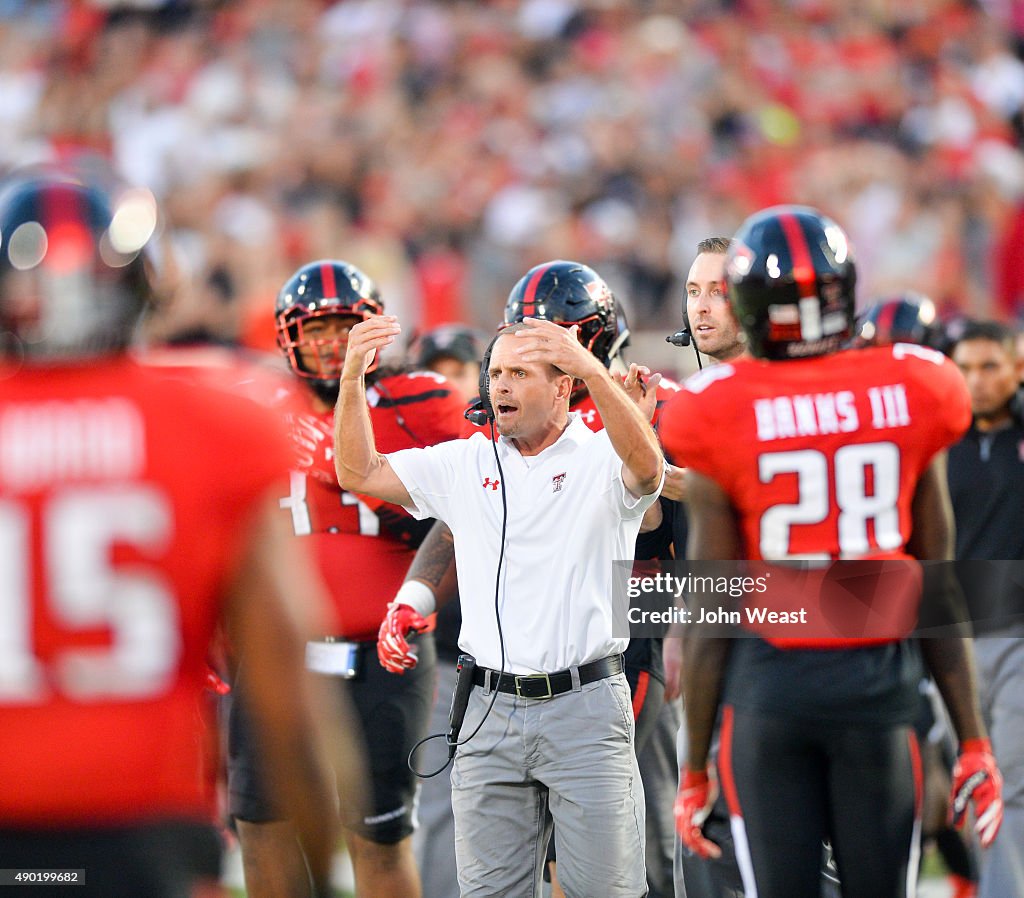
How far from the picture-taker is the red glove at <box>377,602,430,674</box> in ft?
14.3

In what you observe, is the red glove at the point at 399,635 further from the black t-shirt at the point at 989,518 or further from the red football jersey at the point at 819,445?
the black t-shirt at the point at 989,518

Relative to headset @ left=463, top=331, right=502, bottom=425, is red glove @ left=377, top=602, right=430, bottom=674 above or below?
below

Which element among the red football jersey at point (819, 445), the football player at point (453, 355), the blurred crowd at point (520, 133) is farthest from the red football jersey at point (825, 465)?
the blurred crowd at point (520, 133)

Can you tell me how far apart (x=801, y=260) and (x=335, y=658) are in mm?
2272

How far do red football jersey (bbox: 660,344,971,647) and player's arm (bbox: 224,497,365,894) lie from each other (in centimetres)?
126

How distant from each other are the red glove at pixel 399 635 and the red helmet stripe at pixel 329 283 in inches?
48.6

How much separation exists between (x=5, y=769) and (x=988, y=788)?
219 centimetres

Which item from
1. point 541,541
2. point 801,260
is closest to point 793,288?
point 801,260

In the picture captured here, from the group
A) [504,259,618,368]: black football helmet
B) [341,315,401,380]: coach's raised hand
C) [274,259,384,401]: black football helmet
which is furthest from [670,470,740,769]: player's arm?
[274,259,384,401]: black football helmet

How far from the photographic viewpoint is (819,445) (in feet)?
10.6

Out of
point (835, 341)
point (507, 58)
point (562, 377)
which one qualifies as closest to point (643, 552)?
point (562, 377)

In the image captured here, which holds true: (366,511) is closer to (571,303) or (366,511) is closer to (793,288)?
(571,303)

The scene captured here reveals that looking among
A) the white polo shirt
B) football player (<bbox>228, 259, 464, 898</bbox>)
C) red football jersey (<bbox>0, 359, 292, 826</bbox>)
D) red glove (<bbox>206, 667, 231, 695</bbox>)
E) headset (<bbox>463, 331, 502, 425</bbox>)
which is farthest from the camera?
red glove (<bbox>206, 667, 231, 695</bbox>)

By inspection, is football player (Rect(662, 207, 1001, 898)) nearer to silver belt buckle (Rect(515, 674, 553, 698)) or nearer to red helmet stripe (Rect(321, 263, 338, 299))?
silver belt buckle (Rect(515, 674, 553, 698))
